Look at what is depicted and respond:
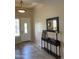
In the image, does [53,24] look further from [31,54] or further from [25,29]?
[25,29]

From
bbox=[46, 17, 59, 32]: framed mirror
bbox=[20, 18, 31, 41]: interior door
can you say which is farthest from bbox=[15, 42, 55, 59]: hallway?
bbox=[20, 18, 31, 41]: interior door

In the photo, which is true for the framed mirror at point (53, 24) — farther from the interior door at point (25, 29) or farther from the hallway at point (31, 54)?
the interior door at point (25, 29)

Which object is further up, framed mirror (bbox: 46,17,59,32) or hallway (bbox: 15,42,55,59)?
framed mirror (bbox: 46,17,59,32)

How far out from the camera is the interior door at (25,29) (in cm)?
1062

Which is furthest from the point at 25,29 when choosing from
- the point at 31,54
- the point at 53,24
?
the point at 53,24

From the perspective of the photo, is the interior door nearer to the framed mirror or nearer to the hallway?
the hallway

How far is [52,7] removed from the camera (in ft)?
20.0

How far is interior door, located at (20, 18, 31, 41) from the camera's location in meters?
10.6

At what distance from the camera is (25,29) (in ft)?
35.8

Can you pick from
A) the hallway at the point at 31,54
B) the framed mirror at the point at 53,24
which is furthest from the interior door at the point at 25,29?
the framed mirror at the point at 53,24
